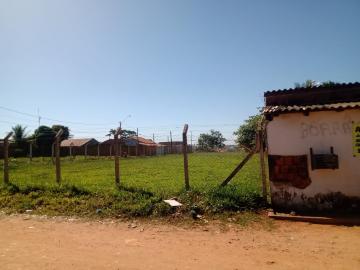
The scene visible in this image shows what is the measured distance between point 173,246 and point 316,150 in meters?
4.88

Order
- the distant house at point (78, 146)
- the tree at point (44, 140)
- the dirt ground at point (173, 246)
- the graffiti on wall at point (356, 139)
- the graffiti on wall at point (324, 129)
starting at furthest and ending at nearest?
the distant house at point (78, 146) → the tree at point (44, 140) → the graffiti on wall at point (324, 129) → the graffiti on wall at point (356, 139) → the dirt ground at point (173, 246)

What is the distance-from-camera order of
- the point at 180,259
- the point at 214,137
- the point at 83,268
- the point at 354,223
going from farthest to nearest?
the point at 214,137
the point at 354,223
the point at 180,259
the point at 83,268

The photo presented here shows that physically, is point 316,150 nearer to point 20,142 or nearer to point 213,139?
point 20,142

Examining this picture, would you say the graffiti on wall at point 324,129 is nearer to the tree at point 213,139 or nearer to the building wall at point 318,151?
the building wall at point 318,151

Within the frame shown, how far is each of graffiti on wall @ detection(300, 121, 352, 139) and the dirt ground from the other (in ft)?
8.18

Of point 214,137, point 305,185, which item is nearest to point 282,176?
point 305,185

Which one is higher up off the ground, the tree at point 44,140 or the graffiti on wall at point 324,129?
the tree at point 44,140

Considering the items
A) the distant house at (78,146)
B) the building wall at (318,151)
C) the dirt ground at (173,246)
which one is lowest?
the dirt ground at (173,246)

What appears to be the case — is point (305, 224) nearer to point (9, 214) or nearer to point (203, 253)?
point (203, 253)

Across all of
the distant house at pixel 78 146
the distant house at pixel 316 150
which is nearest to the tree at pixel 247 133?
the distant house at pixel 78 146

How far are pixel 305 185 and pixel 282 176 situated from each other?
0.63 meters

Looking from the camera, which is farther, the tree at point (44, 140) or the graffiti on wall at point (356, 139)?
the tree at point (44, 140)

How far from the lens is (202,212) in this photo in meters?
8.96

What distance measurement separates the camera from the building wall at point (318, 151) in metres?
8.91
